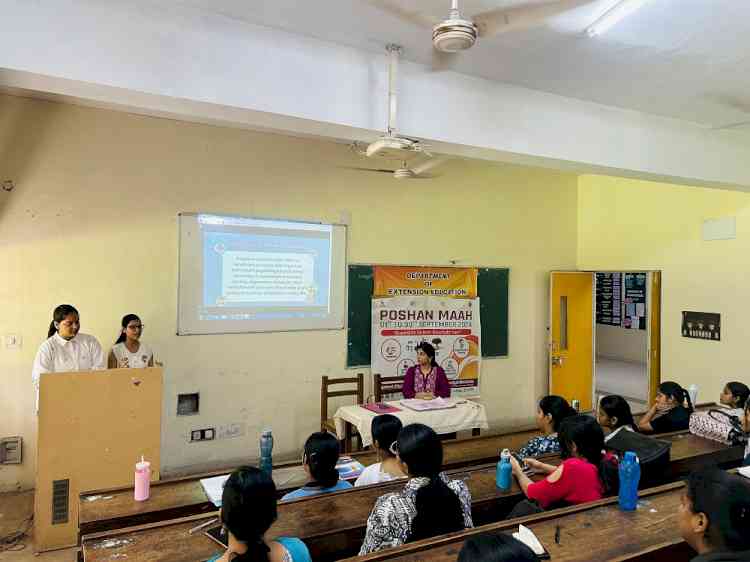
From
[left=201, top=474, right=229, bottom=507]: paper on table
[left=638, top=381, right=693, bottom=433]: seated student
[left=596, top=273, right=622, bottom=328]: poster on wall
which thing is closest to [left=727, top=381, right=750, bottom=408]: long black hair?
[left=638, top=381, right=693, bottom=433]: seated student

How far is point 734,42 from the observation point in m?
2.44

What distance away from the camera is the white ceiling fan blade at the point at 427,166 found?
4973mm

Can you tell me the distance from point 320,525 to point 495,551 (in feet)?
3.09

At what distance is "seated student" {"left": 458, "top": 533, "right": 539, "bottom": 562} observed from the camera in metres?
1.04

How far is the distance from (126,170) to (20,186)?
2.30ft

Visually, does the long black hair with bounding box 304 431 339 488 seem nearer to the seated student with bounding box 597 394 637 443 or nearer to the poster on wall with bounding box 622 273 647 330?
the seated student with bounding box 597 394 637 443

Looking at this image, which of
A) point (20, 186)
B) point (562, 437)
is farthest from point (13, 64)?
point (562, 437)

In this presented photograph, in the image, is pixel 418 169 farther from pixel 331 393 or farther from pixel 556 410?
pixel 556 410

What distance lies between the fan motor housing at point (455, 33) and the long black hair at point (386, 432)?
4.87 feet

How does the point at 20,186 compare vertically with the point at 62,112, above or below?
below

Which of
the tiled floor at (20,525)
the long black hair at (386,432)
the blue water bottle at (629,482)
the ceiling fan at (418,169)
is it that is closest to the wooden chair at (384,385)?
the ceiling fan at (418,169)

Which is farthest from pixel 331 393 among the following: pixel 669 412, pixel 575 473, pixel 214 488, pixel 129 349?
pixel 575 473

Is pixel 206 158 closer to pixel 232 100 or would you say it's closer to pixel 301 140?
pixel 301 140

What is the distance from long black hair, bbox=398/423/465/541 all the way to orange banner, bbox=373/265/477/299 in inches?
127
